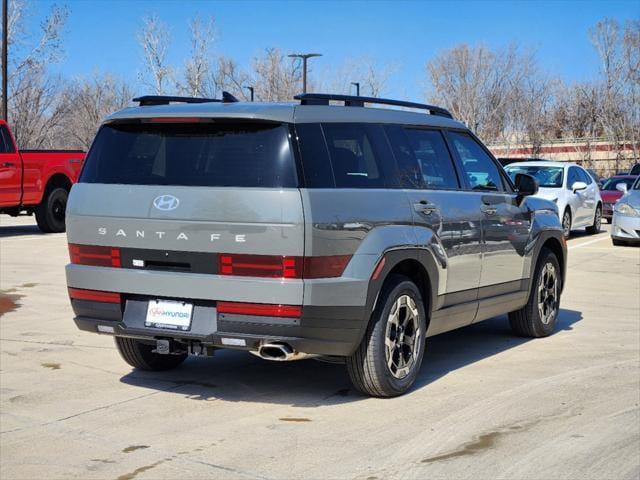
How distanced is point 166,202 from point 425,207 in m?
1.83

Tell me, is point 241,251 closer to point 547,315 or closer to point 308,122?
point 308,122

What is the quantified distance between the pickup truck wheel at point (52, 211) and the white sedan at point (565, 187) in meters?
9.33

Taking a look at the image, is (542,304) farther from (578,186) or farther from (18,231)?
(18,231)

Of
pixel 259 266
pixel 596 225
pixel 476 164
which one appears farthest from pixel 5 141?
pixel 259 266

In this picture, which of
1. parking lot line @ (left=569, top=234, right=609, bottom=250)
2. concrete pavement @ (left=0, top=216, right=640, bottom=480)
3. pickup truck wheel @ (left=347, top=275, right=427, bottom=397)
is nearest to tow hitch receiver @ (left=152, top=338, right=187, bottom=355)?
concrete pavement @ (left=0, top=216, right=640, bottom=480)

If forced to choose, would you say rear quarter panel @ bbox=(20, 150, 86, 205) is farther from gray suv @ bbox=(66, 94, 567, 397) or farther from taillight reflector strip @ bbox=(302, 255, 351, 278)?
taillight reflector strip @ bbox=(302, 255, 351, 278)

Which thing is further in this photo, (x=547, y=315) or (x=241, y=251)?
(x=547, y=315)

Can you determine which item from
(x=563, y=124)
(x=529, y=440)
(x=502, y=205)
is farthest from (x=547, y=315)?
(x=563, y=124)

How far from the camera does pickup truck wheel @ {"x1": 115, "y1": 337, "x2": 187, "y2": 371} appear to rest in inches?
281

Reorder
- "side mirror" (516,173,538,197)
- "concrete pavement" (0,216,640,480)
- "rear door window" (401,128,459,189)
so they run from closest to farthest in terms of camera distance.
Result: "concrete pavement" (0,216,640,480) → "rear door window" (401,128,459,189) → "side mirror" (516,173,538,197)

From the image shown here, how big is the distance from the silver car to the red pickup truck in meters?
10.6

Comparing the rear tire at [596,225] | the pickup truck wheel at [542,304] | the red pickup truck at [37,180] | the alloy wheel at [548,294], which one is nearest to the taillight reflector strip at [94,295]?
the pickup truck wheel at [542,304]

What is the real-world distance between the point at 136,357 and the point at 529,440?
303cm

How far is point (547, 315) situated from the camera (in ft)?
29.3
